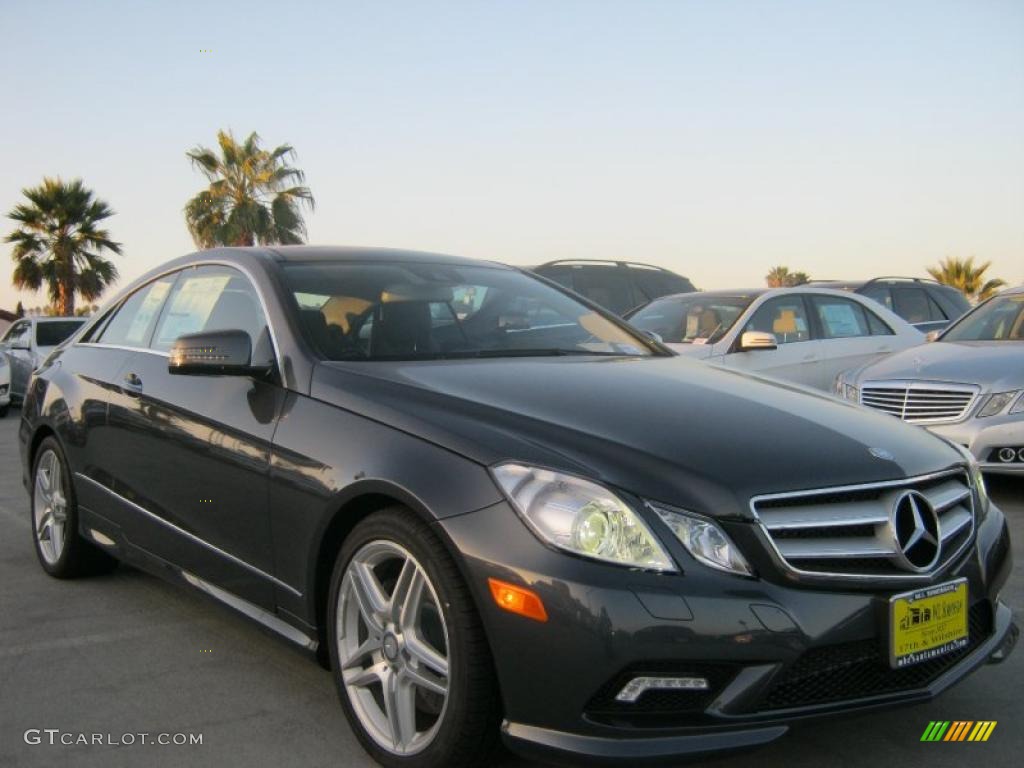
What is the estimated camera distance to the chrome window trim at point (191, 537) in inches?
127

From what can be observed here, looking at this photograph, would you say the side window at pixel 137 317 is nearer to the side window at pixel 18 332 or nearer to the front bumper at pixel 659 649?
the front bumper at pixel 659 649

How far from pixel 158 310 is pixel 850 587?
3050 mm

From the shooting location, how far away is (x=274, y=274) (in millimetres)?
3760

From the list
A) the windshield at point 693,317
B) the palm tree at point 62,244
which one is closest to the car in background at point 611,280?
the windshield at point 693,317

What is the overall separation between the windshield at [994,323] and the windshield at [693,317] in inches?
70.4

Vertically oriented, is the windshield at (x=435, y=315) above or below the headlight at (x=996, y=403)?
above

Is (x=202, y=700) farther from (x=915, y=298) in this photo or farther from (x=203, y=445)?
(x=915, y=298)

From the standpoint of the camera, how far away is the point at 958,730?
299cm

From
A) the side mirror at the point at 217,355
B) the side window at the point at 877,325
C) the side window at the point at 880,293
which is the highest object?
the side window at the point at 880,293

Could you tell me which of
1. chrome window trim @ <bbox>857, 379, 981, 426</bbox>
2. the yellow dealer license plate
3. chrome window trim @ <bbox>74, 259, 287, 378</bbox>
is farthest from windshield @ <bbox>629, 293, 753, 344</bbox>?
the yellow dealer license plate

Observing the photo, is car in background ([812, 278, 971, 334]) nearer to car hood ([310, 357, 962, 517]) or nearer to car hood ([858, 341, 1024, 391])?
car hood ([858, 341, 1024, 391])

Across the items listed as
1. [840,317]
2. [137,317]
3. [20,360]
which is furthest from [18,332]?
[137,317]

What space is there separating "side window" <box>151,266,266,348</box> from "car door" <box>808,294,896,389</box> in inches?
255

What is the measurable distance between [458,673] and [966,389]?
197 inches
